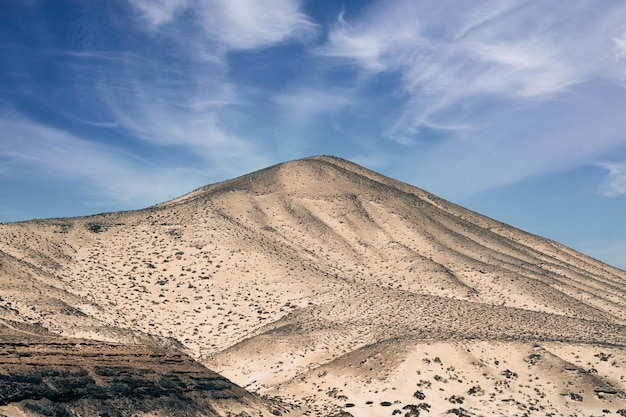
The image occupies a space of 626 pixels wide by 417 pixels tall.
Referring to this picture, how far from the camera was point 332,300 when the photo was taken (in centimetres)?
5478

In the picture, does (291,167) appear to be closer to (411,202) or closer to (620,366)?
(411,202)

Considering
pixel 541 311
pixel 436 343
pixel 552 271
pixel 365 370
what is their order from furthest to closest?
pixel 552 271 → pixel 541 311 → pixel 436 343 → pixel 365 370

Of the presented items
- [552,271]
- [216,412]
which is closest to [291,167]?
[552,271]

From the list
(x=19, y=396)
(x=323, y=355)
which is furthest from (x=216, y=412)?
(x=323, y=355)

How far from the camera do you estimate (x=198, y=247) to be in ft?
208

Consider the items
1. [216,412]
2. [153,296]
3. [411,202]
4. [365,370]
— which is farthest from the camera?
[411,202]

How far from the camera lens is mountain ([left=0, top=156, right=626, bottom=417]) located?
39.2 m

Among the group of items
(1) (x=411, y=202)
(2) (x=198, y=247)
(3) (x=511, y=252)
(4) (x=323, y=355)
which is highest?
(1) (x=411, y=202)

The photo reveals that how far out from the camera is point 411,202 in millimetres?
86562

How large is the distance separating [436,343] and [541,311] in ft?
64.5

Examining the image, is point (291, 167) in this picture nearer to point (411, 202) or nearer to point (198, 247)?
point (411, 202)

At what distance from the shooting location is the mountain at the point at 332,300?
3925 cm

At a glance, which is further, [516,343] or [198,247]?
[198,247]

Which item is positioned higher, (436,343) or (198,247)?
(198,247)
